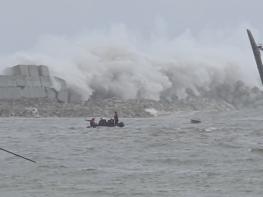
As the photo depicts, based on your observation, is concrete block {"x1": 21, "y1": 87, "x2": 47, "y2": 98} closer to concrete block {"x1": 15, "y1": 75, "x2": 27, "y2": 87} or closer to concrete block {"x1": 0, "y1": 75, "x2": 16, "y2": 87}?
concrete block {"x1": 15, "y1": 75, "x2": 27, "y2": 87}

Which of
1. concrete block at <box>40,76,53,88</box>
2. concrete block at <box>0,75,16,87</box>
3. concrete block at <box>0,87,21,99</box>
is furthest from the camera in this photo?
concrete block at <box>40,76,53,88</box>

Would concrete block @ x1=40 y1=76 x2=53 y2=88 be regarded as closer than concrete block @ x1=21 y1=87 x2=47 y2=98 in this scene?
No

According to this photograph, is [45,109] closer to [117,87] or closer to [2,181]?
[117,87]

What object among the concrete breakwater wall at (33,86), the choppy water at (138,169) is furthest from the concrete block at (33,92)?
the choppy water at (138,169)

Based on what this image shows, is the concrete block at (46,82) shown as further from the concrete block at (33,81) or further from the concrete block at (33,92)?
the concrete block at (33,92)

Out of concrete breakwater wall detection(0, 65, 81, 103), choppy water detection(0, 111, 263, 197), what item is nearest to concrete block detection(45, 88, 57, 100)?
concrete breakwater wall detection(0, 65, 81, 103)

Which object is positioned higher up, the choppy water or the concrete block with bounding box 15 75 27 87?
the concrete block with bounding box 15 75 27 87

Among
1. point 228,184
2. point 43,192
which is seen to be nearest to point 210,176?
point 228,184

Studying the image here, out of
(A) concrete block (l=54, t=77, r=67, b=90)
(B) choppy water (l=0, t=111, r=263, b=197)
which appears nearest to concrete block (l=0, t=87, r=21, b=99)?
(A) concrete block (l=54, t=77, r=67, b=90)

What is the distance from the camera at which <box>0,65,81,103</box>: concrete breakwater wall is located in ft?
446

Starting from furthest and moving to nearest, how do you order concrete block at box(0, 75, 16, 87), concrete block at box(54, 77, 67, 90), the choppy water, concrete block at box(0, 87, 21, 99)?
concrete block at box(54, 77, 67, 90) → concrete block at box(0, 75, 16, 87) → concrete block at box(0, 87, 21, 99) → the choppy water

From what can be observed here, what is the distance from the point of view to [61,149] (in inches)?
1362

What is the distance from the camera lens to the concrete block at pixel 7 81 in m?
136

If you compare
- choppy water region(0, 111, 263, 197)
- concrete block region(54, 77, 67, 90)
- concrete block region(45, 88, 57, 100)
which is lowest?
choppy water region(0, 111, 263, 197)
